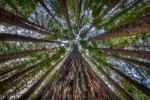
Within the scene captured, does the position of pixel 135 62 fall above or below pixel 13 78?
below

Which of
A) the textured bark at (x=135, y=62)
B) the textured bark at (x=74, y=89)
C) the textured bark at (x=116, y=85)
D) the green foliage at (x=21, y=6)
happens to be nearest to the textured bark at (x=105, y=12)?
the textured bark at (x=135, y=62)

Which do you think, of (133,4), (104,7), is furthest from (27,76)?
(133,4)

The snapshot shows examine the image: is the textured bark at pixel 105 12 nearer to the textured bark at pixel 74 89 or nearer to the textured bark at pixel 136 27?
the textured bark at pixel 136 27

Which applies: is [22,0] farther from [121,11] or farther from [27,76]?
[27,76]

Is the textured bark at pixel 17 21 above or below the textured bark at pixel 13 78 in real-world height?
above

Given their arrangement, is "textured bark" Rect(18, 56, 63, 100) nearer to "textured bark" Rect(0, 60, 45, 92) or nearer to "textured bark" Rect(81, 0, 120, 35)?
"textured bark" Rect(0, 60, 45, 92)

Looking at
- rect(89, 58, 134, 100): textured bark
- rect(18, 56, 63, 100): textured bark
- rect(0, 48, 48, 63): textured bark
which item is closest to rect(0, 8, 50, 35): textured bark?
rect(0, 48, 48, 63): textured bark

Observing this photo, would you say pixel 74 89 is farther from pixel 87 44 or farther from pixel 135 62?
pixel 87 44

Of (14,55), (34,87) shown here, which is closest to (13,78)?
(14,55)
